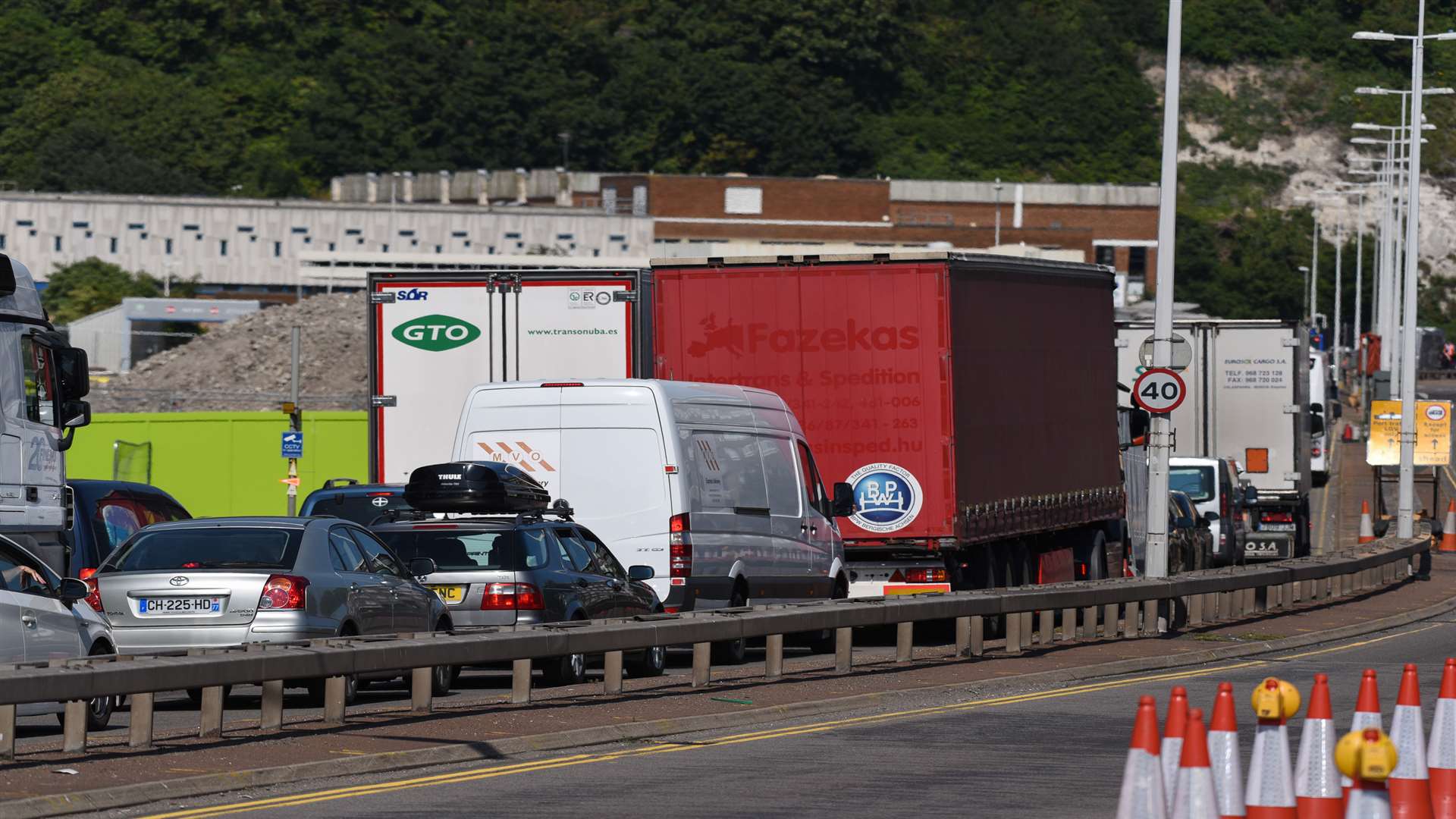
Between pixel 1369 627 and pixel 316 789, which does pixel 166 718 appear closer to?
pixel 316 789

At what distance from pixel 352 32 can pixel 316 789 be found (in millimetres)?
165392

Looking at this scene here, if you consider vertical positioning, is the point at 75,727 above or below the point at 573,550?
below

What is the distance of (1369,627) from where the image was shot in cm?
2683

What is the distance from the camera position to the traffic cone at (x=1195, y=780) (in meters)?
9.05

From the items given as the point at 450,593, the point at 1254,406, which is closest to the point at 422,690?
the point at 450,593

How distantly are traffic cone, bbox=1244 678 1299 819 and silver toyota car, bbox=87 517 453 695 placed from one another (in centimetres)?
896

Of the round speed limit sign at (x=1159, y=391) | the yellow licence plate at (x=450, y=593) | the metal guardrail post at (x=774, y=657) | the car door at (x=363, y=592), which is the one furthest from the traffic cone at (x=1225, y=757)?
the round speed limit sign at (x=1159, y=391)

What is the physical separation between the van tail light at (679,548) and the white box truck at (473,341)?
3.06 meters

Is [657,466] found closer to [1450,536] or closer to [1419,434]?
[1450,536]

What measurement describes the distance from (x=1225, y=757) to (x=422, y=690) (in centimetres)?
782

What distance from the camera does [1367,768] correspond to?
8.64m

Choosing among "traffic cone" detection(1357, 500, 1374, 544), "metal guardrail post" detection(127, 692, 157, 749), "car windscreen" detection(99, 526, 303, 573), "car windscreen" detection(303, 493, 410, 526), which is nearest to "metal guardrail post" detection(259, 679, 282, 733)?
"metal guardrail post" detection(127, 692, 157, 749)

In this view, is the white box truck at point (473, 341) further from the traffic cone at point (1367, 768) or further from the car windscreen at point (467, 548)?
the traffic cone at point (1367, 768)

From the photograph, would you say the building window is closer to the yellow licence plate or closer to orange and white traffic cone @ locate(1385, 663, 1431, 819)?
the yellow licence plate
